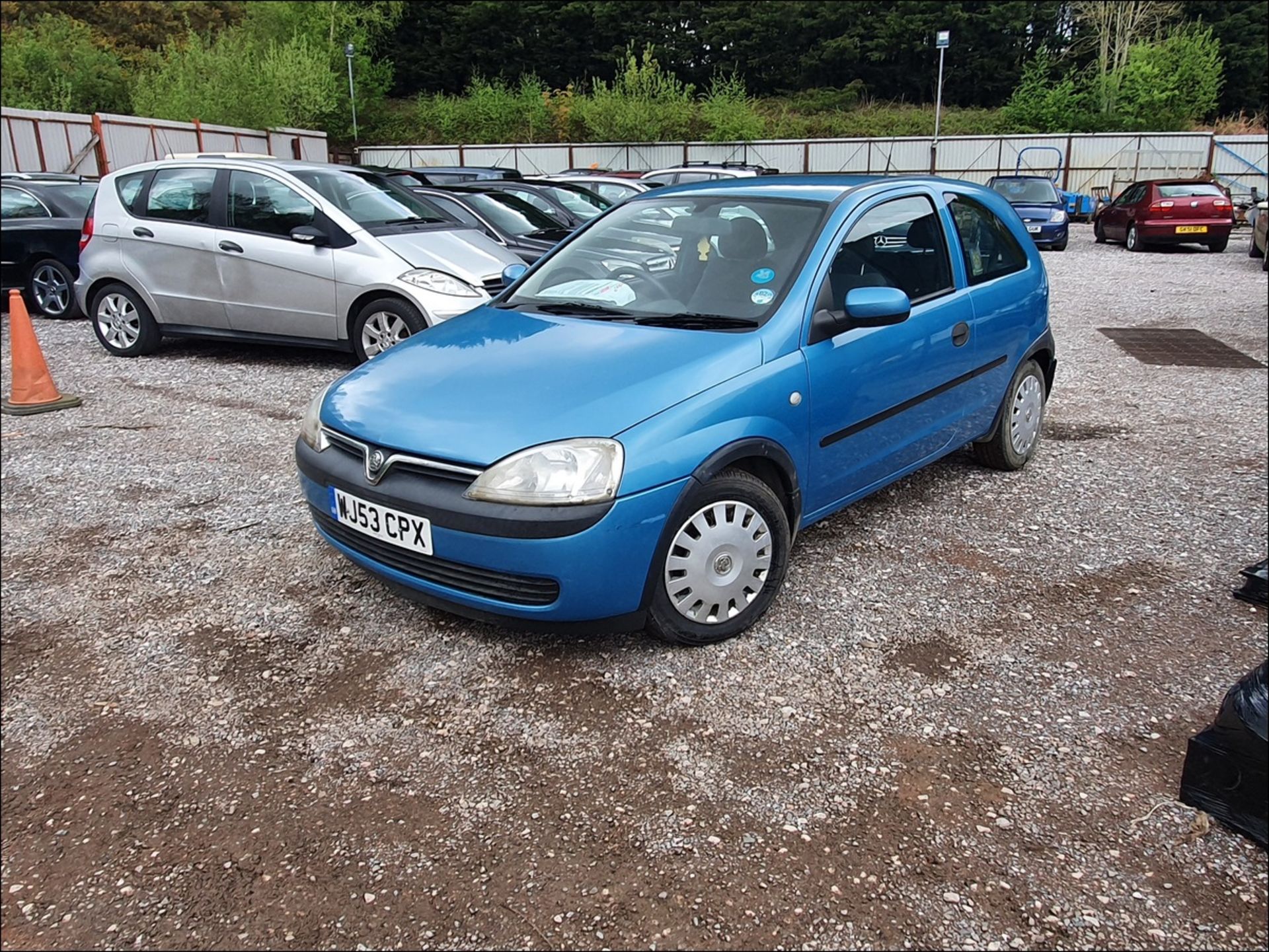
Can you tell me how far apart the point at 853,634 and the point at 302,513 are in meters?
2.82

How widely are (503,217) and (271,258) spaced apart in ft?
11.3

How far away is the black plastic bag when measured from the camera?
7.16 ft

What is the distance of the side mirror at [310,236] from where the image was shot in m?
7.57

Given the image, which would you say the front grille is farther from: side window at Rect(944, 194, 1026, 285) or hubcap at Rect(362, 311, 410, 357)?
hubcap at Rect(362, 311, 410, 357)

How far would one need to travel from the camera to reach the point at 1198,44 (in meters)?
40.0

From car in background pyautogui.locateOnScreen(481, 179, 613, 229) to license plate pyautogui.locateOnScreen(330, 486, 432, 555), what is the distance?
803 cm

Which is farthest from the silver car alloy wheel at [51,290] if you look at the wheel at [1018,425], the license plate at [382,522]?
the wheel at [1018,425]

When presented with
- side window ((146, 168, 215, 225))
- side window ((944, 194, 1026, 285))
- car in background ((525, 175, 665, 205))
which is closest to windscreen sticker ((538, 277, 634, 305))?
side window ((944, 194, 1026, 285))

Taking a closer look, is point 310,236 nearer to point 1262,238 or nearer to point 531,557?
point 531,557

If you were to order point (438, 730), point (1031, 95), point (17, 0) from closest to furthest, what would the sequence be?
point (438, 730)
point (1031, 95)
point (17, 0)

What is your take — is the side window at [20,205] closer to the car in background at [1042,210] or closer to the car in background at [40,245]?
the car in background at [40,245]

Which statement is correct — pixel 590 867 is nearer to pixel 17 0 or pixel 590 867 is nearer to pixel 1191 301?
pixel 1191 301

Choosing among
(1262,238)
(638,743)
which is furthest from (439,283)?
(1262,238)

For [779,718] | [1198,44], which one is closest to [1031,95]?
[1198,44]
